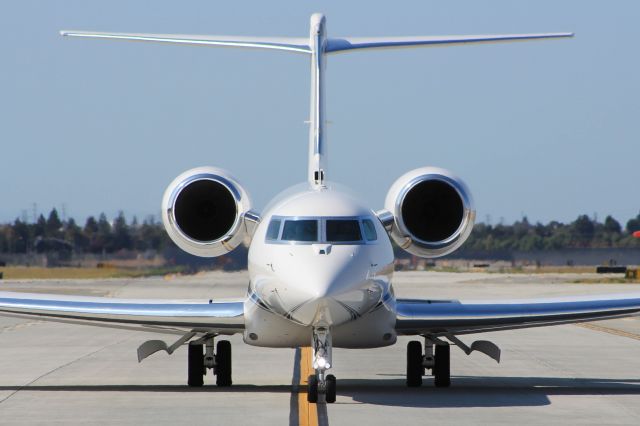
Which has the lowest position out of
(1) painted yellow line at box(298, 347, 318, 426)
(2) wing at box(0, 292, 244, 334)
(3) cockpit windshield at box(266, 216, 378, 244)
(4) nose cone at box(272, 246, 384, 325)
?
(1) painted yellow line at box(298, 347, 318, 426)

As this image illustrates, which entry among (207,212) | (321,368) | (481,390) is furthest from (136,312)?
(481,390)

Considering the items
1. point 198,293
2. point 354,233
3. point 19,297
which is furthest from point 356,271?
point 198,293

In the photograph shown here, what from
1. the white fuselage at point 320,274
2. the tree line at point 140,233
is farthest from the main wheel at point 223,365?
the tree line at point 140,233

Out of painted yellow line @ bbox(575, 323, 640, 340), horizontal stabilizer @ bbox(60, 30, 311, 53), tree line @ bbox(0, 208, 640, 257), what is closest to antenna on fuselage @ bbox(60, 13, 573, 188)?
horizontal stabilizer @ bbox(60, 30, 311, 53)

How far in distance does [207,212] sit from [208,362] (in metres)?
2.09

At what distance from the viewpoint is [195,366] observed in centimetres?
1817

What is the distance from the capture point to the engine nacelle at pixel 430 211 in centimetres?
1811

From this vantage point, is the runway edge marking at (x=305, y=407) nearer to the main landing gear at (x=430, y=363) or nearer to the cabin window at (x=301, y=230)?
the main landing gear at (x=430, y=363)

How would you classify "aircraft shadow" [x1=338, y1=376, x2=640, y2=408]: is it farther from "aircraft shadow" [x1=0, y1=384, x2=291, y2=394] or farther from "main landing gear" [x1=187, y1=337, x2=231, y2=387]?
"main landing gear" [x1=187, y1=337, x2=231, y2=387]

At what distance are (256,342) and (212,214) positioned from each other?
2460 millimetres

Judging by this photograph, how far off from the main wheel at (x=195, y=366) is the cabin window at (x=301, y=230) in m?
2.98

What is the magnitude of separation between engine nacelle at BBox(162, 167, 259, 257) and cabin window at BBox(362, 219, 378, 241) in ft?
8.01

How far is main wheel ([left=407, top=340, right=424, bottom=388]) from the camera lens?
18.2 metres

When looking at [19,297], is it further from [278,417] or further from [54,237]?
[54,237]
